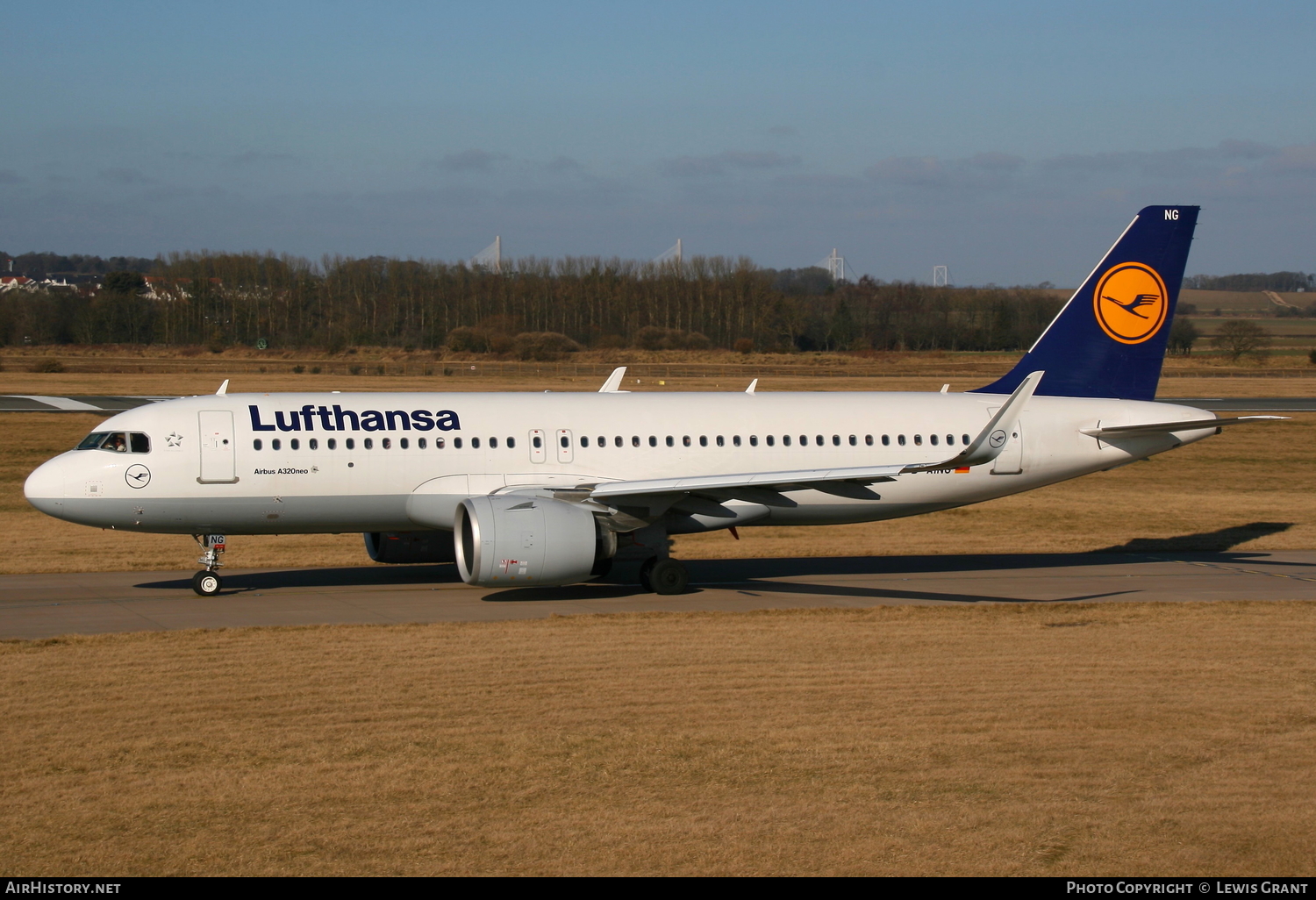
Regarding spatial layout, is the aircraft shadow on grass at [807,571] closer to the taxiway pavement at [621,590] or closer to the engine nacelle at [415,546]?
the taxiway pavement at [621,590]

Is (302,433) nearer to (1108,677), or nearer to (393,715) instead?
(393,715)

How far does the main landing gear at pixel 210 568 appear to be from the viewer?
21.1 metres

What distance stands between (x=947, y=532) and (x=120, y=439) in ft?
63.6

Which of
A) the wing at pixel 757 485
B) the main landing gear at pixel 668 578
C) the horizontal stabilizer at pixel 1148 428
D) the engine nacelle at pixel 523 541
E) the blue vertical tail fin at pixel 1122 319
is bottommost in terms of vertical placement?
the main landing gear at pixel 668 578

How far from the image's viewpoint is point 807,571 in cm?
2486

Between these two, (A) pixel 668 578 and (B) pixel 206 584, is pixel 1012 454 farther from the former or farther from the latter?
(B) pixel 206 584

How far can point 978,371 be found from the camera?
301 ft

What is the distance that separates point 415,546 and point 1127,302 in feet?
52.2

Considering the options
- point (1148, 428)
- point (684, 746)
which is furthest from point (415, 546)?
point (1148, 428)

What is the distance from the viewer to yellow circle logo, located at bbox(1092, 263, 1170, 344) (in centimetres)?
2597

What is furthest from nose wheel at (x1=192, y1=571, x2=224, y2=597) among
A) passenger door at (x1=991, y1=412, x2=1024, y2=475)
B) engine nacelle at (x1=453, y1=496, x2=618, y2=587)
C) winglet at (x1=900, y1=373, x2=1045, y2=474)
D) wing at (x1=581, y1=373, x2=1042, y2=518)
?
passenger door at (x1=991, y1=412, x2=1024, y2=475)

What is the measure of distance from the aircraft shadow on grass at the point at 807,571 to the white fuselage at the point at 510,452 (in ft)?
4.46

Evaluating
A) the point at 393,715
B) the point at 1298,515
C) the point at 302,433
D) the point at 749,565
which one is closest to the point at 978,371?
the point at 1298,515

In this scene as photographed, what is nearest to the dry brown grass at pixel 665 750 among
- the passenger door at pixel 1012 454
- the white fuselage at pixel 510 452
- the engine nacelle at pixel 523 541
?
the engine nacelle at pixel 523 541
